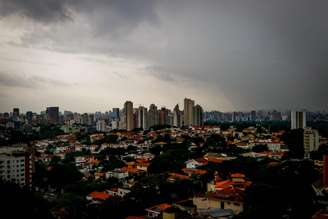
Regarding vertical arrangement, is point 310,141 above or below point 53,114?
below

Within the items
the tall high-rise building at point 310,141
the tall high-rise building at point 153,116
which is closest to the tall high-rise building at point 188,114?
the tall high-rise building at point 153,116

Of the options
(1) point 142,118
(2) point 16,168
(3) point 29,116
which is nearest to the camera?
(2) point 16,168

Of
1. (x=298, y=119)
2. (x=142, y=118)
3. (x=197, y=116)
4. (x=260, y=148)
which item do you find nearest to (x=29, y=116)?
(x=142, y=118)

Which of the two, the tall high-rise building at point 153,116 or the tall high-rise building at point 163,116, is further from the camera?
the tall high-rise building at point 163,116

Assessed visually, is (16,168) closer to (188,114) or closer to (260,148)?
(260,148)

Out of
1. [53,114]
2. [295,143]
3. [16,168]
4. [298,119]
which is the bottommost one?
[16,168]

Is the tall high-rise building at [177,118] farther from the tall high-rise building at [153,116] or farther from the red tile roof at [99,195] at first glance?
the red tile roof at [99,195]

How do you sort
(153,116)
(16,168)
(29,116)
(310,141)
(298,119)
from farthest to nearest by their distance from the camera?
(29,116)
(153,116)
(298,119)
(310,141)
(16,168)
